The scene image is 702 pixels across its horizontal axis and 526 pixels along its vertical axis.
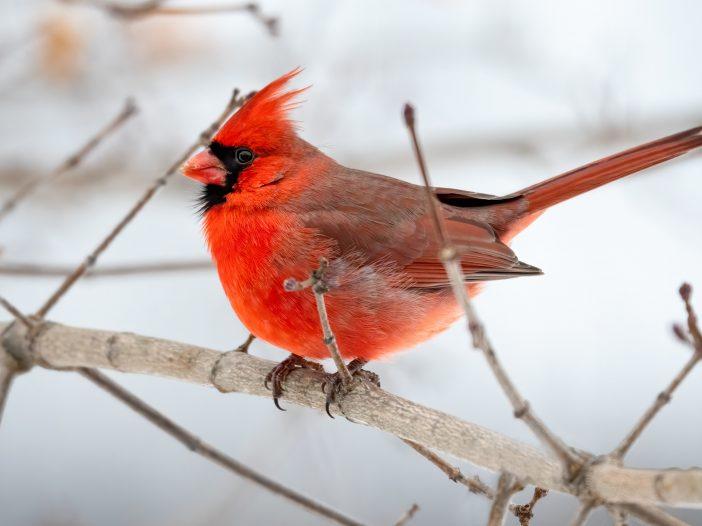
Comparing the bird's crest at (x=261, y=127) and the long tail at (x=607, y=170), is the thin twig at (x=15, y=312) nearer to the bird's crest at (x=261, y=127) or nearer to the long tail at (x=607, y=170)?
the bird's crest at (x=261, y=127)

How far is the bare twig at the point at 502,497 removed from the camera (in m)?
1.73

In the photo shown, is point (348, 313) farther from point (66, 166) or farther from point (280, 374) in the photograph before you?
point (66, 166)

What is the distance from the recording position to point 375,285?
8.93ft

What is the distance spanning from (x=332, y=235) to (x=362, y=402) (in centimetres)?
66

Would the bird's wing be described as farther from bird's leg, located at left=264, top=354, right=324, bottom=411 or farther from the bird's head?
bird's leg, located at left=264, top=354, right=324, bottom=411

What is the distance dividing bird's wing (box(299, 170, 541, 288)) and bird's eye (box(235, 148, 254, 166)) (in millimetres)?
233

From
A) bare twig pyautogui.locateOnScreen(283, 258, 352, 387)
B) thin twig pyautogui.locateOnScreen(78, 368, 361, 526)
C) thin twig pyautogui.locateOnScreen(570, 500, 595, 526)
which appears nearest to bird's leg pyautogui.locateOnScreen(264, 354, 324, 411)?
thin twig pyautogui.locateOnScreen(78, 368, 361, 526)

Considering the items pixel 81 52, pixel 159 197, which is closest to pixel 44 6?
pixel 81 52

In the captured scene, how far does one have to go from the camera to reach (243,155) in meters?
2.88

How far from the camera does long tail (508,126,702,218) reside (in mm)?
2773

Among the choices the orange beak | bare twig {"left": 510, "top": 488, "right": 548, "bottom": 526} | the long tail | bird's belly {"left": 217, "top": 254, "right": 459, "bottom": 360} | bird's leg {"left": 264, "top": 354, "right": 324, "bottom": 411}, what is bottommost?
bare twig {"left": 510, "top": 488, "right": 548, "bottom": 526}

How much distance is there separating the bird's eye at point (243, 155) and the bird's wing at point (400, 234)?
233 millimetres

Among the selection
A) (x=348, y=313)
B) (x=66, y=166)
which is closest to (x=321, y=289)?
(x=348, y=313)

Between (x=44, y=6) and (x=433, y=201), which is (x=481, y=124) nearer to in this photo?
(x=44, y=6)
